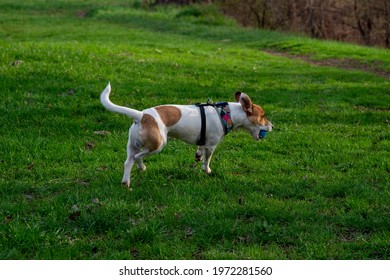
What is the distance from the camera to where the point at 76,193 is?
20.4ft

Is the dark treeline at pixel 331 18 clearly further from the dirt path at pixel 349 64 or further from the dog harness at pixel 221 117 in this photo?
the dog harness at pixel 221 117

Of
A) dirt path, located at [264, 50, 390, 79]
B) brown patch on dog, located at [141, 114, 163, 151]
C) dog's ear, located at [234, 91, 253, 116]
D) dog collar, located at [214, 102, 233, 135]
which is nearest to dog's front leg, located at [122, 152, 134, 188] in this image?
brown patch on dog, located at [141, 114, 163, 151]

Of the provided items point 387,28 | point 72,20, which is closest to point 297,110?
point 387,28

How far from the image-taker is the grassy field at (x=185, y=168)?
17.1 feet

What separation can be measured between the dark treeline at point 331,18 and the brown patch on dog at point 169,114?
2110cm

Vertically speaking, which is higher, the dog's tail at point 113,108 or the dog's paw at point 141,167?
the dog's tail at point 113,108

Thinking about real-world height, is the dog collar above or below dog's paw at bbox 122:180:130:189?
above

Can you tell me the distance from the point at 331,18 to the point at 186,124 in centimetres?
2263

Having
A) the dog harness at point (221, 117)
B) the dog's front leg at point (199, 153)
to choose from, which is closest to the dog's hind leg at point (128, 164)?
the dog harness at point (221, 117)

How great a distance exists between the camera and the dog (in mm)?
6180

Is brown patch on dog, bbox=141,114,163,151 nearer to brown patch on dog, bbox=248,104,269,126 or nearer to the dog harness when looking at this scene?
the dog harness

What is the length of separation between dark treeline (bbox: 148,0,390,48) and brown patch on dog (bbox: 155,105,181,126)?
2110 centimetres

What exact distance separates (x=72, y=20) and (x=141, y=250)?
92.3 feet

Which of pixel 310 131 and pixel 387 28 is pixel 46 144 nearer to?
pixel 310 131
